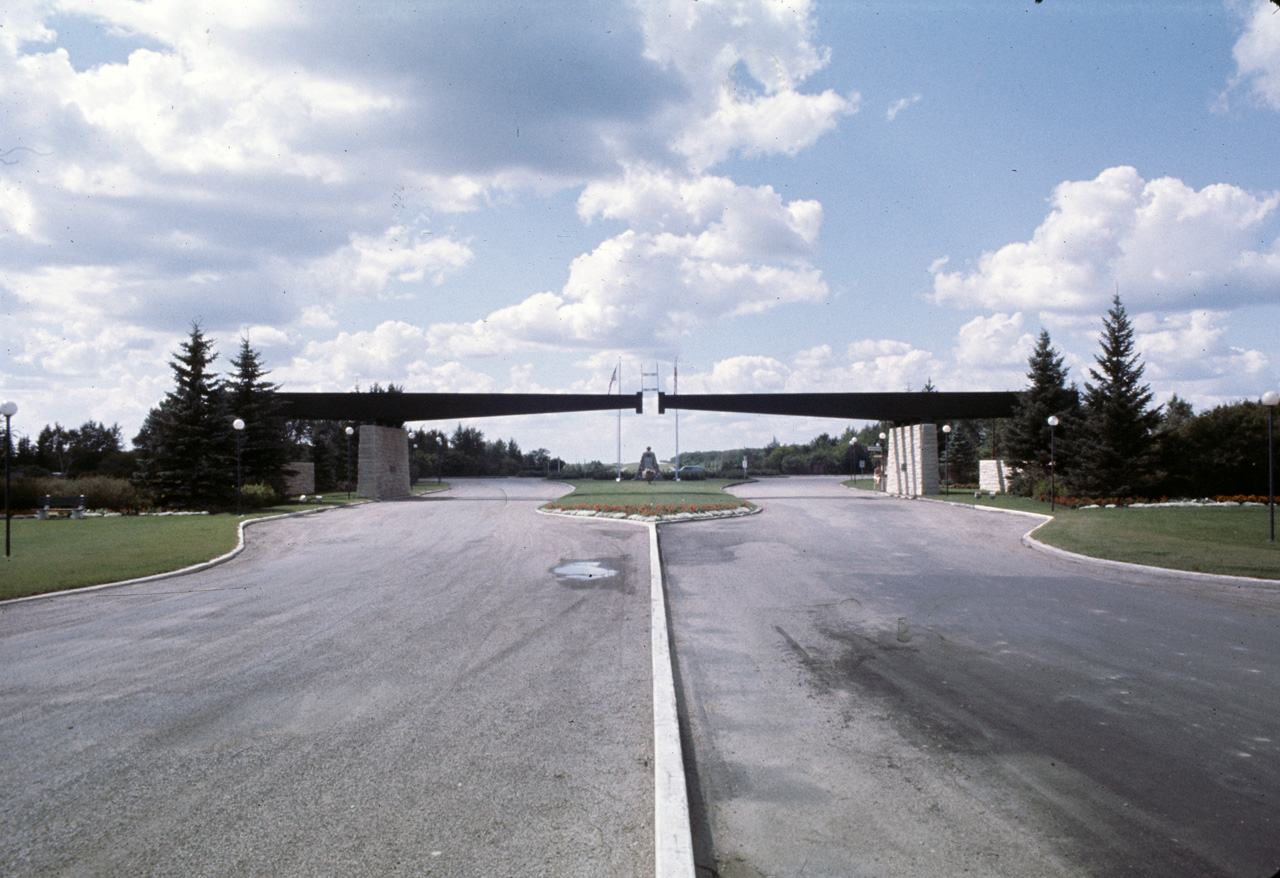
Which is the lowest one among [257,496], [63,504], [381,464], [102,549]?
[102,549]

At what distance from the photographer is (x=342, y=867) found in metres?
3.37

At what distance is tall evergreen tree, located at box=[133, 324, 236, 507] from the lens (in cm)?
3061

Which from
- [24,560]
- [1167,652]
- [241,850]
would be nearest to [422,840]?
[241,850]

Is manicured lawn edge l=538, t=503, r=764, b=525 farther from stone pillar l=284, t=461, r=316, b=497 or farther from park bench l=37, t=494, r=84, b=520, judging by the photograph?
stone pillar l=284, t=461, r=316, b=497

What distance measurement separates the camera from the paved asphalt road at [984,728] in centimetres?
357

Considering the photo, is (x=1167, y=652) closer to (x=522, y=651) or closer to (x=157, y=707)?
(x=522, y=651)

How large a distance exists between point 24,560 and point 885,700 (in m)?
17.0

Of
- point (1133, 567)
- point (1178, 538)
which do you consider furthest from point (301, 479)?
point (1178, 538)

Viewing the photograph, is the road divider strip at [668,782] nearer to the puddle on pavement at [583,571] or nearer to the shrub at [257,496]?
the puddle on pavement at [583,571]

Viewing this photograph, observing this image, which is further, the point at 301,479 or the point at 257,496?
the point at 301,479

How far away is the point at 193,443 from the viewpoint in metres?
31.4

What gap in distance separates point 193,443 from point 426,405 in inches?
452

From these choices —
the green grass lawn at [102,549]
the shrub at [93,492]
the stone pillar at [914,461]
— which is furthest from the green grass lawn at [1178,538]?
the shrub at [93,492]

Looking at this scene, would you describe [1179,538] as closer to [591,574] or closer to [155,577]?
[591,574]
